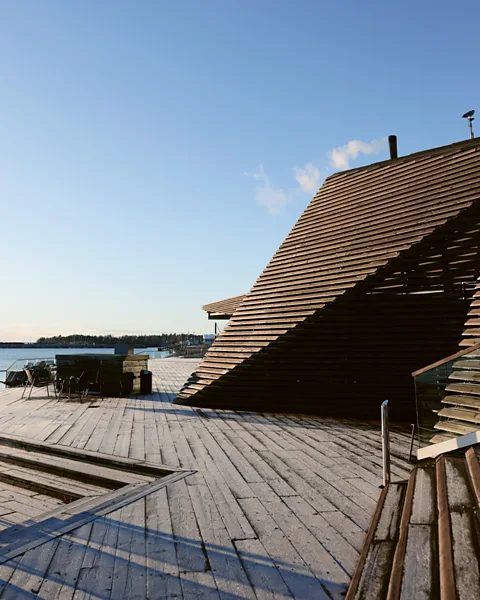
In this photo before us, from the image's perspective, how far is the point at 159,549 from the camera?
3178mm

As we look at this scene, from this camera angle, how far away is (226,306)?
16.5 m

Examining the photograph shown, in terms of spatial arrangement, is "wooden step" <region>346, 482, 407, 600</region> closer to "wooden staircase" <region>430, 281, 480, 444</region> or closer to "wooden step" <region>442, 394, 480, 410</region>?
"wooden staircase" <region>430, 281, 480, 444</region>

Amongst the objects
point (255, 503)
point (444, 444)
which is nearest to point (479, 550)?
point (255, 503)

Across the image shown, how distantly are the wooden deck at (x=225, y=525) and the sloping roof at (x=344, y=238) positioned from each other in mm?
3347

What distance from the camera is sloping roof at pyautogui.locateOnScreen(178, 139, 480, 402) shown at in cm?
919

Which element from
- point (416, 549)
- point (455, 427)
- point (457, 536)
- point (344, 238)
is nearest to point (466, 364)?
point (455, 427)

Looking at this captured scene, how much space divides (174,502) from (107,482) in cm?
140

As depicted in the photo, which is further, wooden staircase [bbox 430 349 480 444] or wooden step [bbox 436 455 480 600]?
wooden staircase [bbox 430 349 480 444]

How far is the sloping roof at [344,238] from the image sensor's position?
9.19 meters

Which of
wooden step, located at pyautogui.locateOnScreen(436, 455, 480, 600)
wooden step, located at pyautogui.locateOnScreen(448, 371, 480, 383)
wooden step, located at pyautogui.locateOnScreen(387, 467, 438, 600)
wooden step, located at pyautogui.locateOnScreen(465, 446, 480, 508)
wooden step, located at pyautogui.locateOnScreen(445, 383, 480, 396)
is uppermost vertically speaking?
wooden step, located at pyautogui.locateOnScreen(448, 371, 480, 383)

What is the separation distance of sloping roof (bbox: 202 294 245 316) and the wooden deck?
8.60 metres

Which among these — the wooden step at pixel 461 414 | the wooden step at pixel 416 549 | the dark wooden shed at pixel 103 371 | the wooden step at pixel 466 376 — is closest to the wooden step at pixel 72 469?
the wooden step at pixel 416 549

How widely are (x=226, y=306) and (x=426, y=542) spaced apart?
13716 mm

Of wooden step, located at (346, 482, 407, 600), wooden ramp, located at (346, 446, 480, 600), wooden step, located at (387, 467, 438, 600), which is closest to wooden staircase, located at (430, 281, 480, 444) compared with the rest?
wooden ramp, located at (346, 446, 480, 600)
